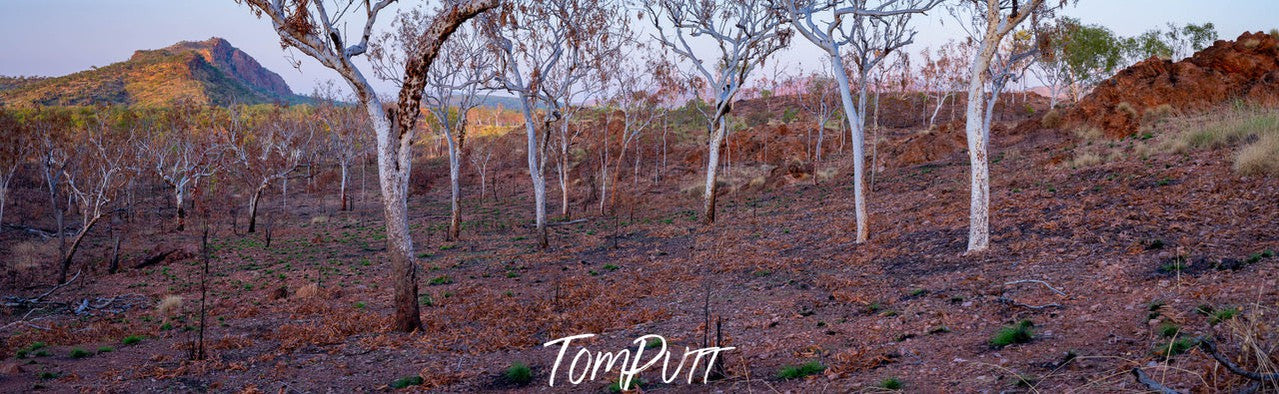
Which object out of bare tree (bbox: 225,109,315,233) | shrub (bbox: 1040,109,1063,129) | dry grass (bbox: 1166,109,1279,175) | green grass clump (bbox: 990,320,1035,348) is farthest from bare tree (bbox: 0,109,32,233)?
shrub (bbox: 1040,109,1063,129)

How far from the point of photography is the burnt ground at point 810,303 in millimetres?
6418

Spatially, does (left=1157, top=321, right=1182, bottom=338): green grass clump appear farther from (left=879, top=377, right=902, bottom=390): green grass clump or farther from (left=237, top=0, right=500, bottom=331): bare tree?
(left=237, top=0, right=500, bottom=331): bare tree

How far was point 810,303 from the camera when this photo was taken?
Answer: 10383 mm

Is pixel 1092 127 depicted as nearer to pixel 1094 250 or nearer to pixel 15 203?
pixel 1094 250

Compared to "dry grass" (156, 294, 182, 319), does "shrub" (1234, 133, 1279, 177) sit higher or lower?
higher

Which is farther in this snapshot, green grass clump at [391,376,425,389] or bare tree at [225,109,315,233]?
bare tree at [225,109,315,233]

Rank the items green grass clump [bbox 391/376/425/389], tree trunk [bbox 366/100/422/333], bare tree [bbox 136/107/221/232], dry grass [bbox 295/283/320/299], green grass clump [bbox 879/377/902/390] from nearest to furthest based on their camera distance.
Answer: green grass clump [bbox 879/377/902/390] < green grass clump [bbox 391/376/425/389] < tree trunk [bbox 366/100/422/333] < dry grass [bbox 295/283/320/299] < bare tree [bbox 136/107/221/232]

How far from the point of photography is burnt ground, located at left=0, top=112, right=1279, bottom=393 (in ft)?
21.1

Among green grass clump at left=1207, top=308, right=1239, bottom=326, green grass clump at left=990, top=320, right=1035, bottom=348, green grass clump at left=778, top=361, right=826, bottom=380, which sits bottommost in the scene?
green grass clump at left=778, top=361, right=826, bottom=380

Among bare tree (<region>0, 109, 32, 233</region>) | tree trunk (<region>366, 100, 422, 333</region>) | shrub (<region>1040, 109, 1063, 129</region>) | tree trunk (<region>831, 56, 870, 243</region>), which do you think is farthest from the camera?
bare tree (<region>0, 109, 32, 233</region>)

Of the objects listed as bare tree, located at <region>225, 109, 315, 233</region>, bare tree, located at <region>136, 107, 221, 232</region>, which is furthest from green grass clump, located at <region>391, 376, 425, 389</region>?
bare tree, located at <region>136, 107, 221, 232</region>

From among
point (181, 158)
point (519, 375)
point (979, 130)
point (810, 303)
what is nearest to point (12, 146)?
point (181, 158)

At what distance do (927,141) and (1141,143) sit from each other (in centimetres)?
1840

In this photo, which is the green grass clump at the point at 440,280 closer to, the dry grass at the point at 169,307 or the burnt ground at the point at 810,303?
the burnt ground at the point at 810,303
